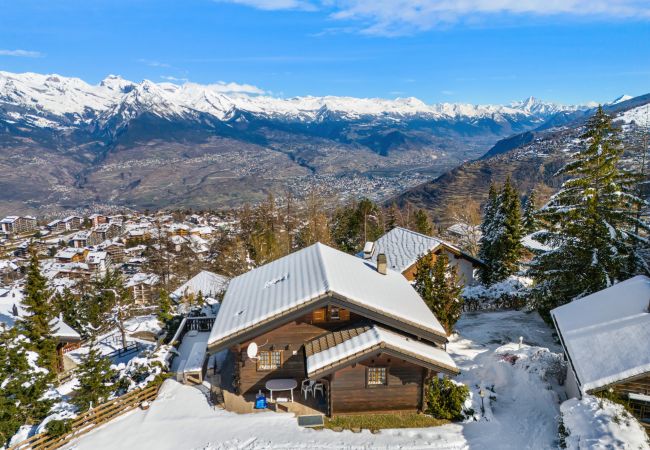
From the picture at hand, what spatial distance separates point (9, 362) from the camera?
62.6 ft

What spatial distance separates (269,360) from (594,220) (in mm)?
18891

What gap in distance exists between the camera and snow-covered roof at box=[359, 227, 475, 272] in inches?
1412

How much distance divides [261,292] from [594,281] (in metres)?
18.3

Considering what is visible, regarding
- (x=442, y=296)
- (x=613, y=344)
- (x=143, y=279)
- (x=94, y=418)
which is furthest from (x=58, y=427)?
(x=143, y=279)

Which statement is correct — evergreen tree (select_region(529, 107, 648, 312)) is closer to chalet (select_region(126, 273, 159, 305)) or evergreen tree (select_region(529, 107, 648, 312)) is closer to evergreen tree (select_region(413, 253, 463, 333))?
evergreen tree (select_region(413, 253, 463, 333))

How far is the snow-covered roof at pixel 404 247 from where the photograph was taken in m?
35.9

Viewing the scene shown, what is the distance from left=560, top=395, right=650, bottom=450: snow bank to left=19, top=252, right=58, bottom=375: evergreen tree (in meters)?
25.8

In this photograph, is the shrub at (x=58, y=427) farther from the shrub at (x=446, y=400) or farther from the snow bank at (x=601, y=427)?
the snow bank at (x=601, y=427)

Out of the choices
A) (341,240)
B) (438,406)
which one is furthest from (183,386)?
(341,240)

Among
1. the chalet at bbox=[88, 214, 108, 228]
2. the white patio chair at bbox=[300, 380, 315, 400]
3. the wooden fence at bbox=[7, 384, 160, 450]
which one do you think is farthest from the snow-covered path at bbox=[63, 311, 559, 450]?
the chalet at bbox=[88, 214, 108, 228]

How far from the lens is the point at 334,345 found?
54.2ft

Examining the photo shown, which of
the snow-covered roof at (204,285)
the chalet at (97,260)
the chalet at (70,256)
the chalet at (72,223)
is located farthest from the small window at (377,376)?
the chalet at (72,223)

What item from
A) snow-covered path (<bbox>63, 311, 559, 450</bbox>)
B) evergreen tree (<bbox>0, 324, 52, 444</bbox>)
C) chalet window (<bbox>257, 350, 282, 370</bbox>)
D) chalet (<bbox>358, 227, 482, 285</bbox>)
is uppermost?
chalet (<bbox>358, 227, 482, 285</bbox>)

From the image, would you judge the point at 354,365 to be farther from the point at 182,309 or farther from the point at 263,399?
the point at 182,309
